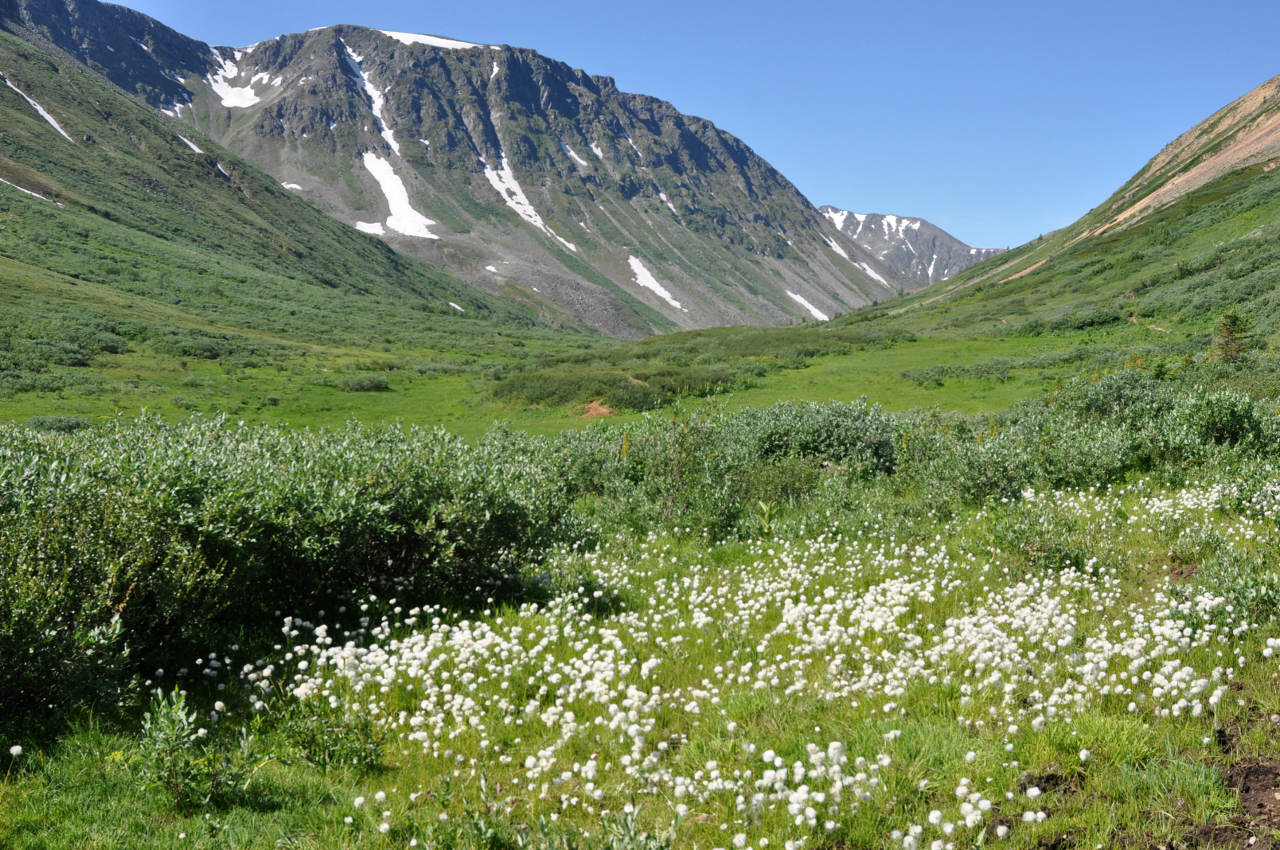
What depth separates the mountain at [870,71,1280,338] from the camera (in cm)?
4497

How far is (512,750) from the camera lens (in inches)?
212

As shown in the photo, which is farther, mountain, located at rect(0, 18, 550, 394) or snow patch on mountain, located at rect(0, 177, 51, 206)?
snow patch on mountain, located at rect(0, 177, 51, 206)

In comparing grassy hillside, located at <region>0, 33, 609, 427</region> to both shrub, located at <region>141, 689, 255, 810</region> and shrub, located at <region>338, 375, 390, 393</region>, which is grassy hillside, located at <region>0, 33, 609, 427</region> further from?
shrub, located at <region>141, 689, 255, 810</region>

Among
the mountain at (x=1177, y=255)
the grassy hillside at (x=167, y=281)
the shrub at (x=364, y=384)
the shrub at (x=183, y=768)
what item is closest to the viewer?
the shrub at (x=183, y=768)

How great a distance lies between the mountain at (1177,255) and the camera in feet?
148

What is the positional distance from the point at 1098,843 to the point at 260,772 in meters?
5.47

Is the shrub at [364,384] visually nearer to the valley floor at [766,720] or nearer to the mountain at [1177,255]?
the valley floor at [766,720]

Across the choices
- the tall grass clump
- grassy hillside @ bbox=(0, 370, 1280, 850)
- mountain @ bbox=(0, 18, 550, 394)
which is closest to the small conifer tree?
grassy hillside @ bbox=(0, 370, 1280, 850)

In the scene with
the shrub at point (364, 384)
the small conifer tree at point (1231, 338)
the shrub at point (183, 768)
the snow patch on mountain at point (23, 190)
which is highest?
the snow patch on mountain at point (23, 190)

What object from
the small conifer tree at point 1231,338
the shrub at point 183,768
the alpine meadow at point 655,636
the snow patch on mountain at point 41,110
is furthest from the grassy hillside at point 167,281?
the small conifer tree at point 1231,338

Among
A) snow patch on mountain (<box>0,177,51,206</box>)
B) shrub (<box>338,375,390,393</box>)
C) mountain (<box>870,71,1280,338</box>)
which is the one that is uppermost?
mountain (<box>870,71,1280,338</box>)

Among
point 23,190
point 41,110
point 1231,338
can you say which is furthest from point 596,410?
point 41,110

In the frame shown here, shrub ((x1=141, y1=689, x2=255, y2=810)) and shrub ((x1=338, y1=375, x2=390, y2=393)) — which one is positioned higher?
shrub ((x1=141, y1=689, x2=255, y2=810))

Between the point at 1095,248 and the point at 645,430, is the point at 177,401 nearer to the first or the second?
the point at 645,430
